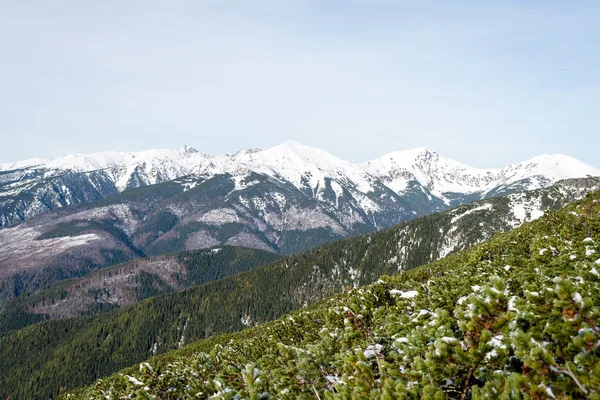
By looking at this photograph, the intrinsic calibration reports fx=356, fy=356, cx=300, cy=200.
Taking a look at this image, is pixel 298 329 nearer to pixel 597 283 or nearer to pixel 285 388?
pixel 285 388

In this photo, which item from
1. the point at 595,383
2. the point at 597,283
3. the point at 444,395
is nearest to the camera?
the point at 595,383

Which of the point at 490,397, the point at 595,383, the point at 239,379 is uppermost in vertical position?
the point at 595,383

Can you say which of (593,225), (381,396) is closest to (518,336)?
(381,396)

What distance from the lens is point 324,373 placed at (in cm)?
1408

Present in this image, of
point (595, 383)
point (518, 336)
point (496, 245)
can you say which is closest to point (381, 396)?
point (518, 336)

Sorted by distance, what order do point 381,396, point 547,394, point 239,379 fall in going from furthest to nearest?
point 239,379
point 381,396
point 547,394

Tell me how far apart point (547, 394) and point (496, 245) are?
55.2 meters

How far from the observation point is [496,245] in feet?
185

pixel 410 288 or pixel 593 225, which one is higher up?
pixel 593 225

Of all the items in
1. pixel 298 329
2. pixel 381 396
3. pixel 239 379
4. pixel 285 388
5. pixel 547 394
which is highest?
pixel 547 394

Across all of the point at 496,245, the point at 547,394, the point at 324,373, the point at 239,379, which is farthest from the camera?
the point at 496,245

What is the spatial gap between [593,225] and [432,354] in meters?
45.1

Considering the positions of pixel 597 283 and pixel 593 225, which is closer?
pixel 597 283

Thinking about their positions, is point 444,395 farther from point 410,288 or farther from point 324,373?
point 410,288
